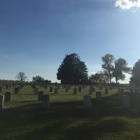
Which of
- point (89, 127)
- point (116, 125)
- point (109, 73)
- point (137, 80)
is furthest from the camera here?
point (109, 73)

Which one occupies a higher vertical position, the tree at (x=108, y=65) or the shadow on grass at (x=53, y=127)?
the tree at (x=108, y=65)

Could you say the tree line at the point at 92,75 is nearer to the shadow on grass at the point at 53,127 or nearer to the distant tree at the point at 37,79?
the distant tree at the point at 37,79

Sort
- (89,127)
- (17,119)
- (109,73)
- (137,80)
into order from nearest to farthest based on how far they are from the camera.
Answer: (89,127) → (17,119) → (137,80) → (109,73)

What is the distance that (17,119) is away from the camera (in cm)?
929

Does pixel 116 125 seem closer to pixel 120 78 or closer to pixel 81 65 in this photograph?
pixel 120 78

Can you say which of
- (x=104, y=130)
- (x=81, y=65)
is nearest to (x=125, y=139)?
(x=104, y=130)

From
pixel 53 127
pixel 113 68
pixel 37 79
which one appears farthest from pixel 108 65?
pixel 53 127

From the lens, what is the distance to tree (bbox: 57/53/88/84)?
9656 centimetres

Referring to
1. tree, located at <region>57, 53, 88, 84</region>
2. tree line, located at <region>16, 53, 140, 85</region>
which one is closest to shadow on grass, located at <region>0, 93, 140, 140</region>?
tree line, located at <region>16, 53, 140, 85</region>

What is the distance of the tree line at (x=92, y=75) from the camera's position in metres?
86.0

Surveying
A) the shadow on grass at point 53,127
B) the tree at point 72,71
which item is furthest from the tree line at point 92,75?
the shadow on grass at point 53,127

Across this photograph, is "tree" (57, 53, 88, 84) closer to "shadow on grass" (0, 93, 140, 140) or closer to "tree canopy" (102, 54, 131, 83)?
"tree canopy" (102, 54, 131, 83)

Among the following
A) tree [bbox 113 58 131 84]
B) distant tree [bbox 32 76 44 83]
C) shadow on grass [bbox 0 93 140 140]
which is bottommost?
shadow on grass [bbox 0 93 140 140]

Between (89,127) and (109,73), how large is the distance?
80133mm
